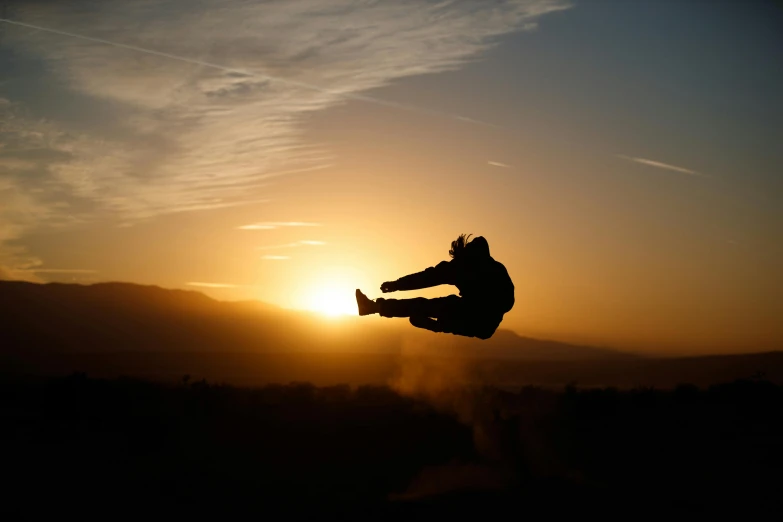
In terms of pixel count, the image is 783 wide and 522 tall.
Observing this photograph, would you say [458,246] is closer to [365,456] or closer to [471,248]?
[471,248]

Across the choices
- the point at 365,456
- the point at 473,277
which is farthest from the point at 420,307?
the point at 365,456

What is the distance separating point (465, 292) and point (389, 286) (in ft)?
4.71

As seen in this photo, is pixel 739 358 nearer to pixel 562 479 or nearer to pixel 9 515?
pixel 562 479

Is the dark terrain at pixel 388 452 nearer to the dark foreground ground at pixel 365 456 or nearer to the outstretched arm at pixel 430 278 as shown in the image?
the dark foreground ground at pixel 365 456

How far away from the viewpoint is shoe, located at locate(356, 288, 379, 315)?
13.5 metres

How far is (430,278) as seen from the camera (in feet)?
41.7

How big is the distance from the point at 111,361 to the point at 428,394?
127m

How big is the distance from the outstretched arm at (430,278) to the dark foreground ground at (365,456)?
971 cm

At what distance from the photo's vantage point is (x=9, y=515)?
1823 cm

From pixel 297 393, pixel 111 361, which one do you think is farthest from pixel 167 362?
pixel 297 393

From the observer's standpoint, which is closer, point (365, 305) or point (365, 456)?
point (365, 305)

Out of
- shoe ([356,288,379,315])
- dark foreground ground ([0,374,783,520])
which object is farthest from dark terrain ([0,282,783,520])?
shoe ([356,288,379,315])

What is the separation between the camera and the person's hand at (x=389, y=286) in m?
13.0

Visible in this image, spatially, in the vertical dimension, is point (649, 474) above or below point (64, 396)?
below
